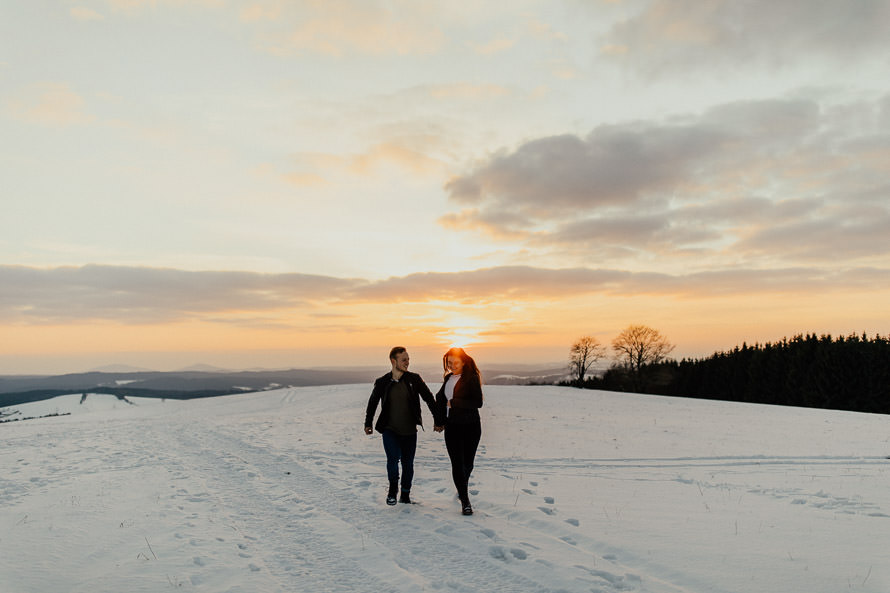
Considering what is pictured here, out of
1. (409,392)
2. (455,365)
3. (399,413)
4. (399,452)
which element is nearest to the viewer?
(455,365)

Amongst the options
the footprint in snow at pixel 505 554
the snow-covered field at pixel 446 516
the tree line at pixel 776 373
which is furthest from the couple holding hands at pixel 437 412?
the tree line at pixel 776 373

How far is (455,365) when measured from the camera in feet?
27.5

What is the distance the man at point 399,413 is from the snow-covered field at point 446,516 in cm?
61

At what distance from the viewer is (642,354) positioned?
8825cm

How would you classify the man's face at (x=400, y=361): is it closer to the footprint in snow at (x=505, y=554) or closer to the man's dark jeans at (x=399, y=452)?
the man's dark jeans at (x=399, y=452)

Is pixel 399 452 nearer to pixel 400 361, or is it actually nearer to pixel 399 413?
pixel 399 413

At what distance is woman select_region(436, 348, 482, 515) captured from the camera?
816 cm

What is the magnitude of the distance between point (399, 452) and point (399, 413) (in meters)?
0.80

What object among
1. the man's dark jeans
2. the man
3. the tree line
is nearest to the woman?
the man

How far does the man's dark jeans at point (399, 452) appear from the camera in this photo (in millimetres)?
8566

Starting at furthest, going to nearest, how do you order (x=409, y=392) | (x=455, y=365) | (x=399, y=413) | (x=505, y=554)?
(x=409, y=392) < (x=399, y=413) < (x=455, y=365) < (x=505, y=554)

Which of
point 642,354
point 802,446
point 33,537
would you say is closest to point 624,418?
point 802,446

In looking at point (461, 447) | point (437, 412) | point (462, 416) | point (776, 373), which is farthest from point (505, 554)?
point (776, 373)

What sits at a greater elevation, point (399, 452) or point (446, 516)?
point (399, 452)
